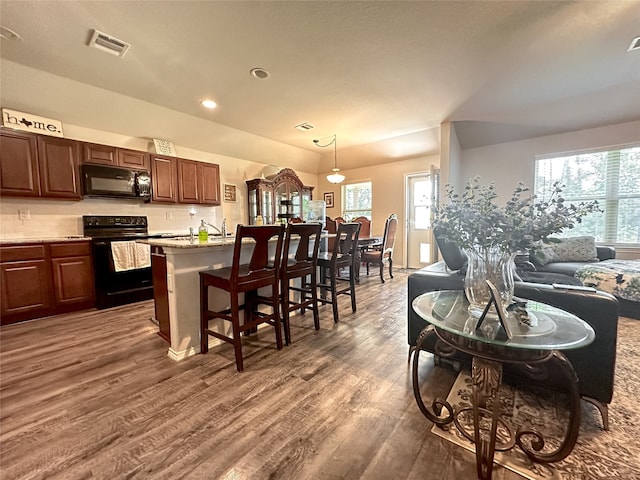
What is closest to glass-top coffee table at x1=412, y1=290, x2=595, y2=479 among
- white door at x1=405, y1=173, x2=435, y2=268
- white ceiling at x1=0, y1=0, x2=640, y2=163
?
white ceiling at x1=0, y1=0, x2=640, y2=163

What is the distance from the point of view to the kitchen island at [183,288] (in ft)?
6.71

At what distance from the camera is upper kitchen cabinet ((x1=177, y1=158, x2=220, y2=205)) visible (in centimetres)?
425

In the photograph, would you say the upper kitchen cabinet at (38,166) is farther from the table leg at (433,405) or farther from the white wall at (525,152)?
the white wall at (525,152)

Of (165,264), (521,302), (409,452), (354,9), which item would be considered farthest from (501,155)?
(165,264)

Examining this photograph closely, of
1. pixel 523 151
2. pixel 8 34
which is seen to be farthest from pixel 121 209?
pixel 523 151

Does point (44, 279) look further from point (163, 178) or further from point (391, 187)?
point (391, 187)

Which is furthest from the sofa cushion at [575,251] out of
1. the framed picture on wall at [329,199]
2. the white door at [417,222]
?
the framed picture on wall at [329,199]

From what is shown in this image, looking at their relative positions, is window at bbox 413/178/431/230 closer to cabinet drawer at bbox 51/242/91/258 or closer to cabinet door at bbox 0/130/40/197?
cabinet drawer at bbox 51/242/91/258

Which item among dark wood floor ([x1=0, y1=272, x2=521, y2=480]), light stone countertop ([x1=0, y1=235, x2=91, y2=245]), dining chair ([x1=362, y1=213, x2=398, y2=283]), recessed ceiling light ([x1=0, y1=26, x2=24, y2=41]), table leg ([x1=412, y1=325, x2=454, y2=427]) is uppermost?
recessed ceiling light ([x1=0, y1=26, x2=24, y2=41])

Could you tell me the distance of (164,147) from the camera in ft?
13.5

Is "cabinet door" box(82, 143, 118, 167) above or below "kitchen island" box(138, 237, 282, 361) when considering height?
above

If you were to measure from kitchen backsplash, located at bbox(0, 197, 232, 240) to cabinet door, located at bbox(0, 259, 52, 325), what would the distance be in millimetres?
596

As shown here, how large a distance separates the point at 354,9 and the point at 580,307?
7.95ft

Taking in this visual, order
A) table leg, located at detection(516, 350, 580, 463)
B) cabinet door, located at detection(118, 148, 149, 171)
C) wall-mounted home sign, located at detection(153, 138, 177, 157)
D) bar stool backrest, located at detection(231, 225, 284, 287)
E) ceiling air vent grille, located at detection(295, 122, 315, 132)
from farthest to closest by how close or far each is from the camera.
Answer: ceiling air vent grille, located at detection(295, 122, 315, 132), wall-mounted home sign, located at detection(153, 138, 177, 157), cabinet door, located at detection(118, 148, 149, 171), bar stool backrest, located at detection(231, 225, 284, 287), table leg, located at detection(516, 350, 580, 463)
